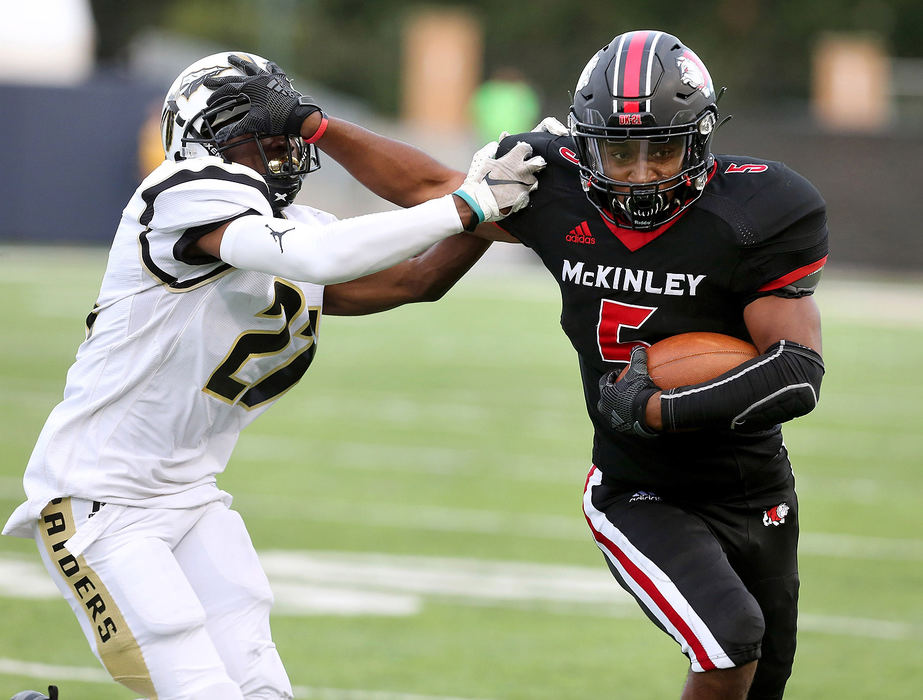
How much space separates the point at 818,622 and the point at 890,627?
28cm

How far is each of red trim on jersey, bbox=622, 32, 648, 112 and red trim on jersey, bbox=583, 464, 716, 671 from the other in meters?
1.12

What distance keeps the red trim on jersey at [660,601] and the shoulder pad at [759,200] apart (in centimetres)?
85

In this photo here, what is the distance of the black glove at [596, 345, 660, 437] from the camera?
11.4 feet

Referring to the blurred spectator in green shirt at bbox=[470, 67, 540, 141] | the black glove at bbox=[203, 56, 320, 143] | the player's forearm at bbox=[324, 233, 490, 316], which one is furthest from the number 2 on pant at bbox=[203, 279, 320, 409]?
the blurred spectator in green shirt at bbox=[470, 67, 540, 141]

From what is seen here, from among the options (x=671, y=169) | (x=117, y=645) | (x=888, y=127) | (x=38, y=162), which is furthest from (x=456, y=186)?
(x=888, y=127)

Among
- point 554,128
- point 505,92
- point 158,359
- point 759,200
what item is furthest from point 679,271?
point 505,92

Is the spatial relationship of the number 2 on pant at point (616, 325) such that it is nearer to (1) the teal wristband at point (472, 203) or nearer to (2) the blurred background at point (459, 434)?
(1) the teal wristband at point (472, 203)

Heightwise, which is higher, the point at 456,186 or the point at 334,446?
the point at 456,186

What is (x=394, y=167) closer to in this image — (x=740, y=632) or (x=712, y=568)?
(x=712, y=568)

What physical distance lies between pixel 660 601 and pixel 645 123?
3.82ft

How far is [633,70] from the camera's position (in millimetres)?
3541

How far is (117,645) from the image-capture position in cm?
337

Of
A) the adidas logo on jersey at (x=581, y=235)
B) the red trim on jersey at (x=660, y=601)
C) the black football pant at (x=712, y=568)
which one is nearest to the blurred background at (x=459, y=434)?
the black football pant at (x=712, y=568)

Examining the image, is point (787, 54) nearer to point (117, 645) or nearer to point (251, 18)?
point (251, 18)
